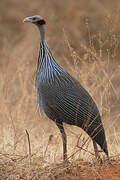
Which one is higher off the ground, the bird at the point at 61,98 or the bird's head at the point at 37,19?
the bird's head at the point at 37,19

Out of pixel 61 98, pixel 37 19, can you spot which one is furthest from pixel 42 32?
pixel 61 98

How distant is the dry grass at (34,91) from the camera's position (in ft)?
9.87

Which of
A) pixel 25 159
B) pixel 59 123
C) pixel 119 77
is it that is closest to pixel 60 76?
pixel 59 123

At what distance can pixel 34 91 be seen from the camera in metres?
4.27

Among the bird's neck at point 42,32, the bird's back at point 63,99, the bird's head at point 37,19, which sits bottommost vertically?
the bird's back at point 63,99

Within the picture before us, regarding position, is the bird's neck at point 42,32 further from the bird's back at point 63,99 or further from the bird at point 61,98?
the bird's back at point 63,99

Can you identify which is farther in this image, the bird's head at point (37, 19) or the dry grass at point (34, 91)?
the bird's head at point (37, 19)

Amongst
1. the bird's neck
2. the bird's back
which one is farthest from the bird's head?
the bird's back

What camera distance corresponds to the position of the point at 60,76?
314 cm

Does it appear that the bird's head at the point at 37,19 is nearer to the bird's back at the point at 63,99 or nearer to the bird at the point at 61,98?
the bird at the point at 61,98

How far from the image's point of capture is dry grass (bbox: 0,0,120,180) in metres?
3.01

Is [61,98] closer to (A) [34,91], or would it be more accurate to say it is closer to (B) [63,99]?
(B) [63,99]

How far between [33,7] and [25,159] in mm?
8034

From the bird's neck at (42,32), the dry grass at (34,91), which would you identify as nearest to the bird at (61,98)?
the bird's neck at (42,32)
